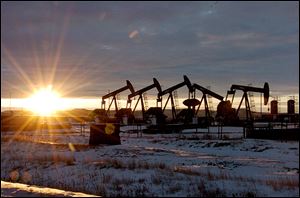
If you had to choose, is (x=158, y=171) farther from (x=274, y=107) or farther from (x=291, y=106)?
(x=291, y=106)

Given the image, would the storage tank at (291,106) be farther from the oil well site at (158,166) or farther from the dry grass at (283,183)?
the dry grass at (283,183)

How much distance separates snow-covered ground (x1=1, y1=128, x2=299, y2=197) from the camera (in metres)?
11.8

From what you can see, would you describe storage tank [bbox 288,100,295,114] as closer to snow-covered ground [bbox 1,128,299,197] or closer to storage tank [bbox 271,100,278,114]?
storage tank [bbox 271,100,278,114]

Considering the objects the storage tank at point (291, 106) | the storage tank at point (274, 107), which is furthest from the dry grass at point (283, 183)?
the storage tank at point (274, 107)

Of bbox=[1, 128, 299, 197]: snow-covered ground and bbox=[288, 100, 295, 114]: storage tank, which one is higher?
bbox=[288, 100, 295, 114]: storage tank

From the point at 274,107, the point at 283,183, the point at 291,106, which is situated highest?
the point at 291,106

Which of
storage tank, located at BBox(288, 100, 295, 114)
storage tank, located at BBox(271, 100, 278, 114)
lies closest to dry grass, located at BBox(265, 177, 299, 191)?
storage tank, located at BBox(288, 100, 295, 114)

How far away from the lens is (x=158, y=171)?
15.0 metres

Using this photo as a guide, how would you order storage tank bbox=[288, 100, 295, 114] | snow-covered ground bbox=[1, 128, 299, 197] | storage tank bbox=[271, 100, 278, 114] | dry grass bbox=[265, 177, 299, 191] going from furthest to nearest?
storage tank bbox=[271, 100, 278, 114]
storage tank bbox=[288, 100, 295, 114]
snow-covered ground bbox=[1, 128, 299, 197]
dry grass bbox=[265, 177, 299, 191]

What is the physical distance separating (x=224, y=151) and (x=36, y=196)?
15.9 m

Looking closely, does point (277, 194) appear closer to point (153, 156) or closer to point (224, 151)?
point (153, 156)

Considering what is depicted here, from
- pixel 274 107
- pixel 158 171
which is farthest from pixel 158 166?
pixel 274 107

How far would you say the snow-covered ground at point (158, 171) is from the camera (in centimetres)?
1177

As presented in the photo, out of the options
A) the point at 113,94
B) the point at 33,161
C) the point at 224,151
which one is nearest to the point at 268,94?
the point at 113,94
